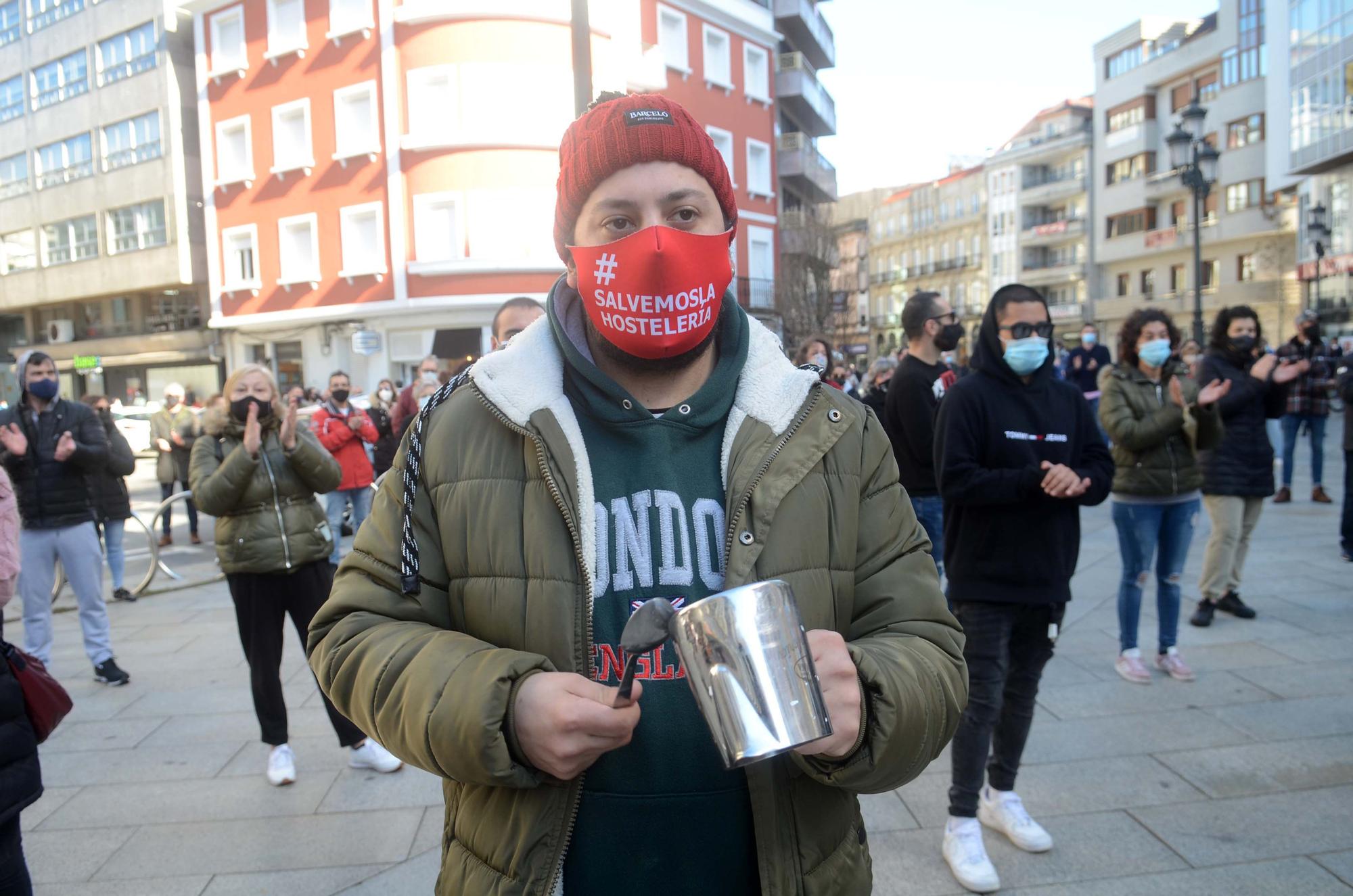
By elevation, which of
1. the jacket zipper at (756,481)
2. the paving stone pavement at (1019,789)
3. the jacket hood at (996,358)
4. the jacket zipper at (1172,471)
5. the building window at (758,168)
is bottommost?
the paving stone pavement at (1019,789)

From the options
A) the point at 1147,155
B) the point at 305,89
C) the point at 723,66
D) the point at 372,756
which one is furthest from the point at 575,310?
the point at 1147,155

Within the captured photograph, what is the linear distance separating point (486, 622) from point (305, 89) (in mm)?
29740

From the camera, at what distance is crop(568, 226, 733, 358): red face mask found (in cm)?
162

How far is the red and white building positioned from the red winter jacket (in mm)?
15785

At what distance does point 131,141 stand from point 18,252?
9584mm

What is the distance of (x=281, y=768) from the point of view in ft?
14.6

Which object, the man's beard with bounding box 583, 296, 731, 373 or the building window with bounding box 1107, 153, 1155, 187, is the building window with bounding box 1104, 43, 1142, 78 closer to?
the building window with bounding box 1107, 153, 1155, 187

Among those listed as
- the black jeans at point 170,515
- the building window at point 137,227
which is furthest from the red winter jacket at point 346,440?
the building window at point 137,227

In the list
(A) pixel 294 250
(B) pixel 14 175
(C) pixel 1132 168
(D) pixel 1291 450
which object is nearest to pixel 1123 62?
(C) pixel 1132 168

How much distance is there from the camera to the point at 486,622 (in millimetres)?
1548

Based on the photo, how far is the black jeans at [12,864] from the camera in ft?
7.91

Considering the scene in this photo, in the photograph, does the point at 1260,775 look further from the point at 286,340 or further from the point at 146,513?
the point at 286,340

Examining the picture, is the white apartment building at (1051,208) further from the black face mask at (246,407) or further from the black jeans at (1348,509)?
the black face mask at (246,407)

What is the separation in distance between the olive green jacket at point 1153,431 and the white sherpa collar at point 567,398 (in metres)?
4.17
